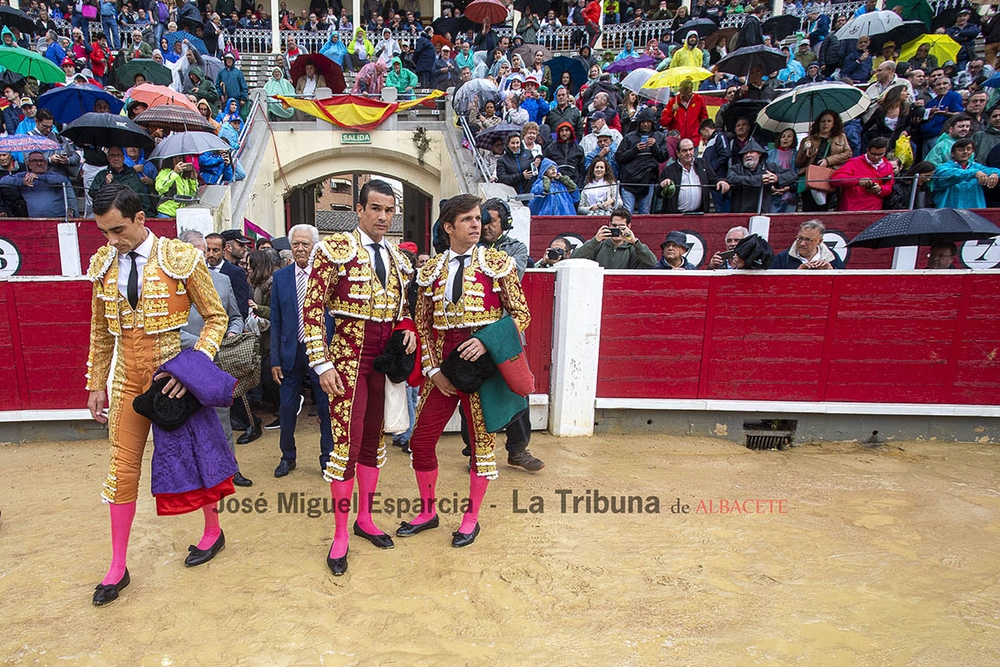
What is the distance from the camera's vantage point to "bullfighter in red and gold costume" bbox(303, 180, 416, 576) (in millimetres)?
2783

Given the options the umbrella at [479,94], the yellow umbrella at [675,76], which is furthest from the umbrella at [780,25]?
the umbrella at [479,94]

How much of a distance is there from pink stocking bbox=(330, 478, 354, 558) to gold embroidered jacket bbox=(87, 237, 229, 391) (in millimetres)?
857

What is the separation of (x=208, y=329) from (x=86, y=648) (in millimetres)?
1339

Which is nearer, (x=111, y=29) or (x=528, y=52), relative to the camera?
(x=528, y=52)

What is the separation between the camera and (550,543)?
3314mm

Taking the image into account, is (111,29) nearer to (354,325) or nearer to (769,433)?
(354,325)

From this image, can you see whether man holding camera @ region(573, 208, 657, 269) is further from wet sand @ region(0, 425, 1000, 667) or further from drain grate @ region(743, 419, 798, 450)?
wet sand @ region(0, 425, 1000, 667)

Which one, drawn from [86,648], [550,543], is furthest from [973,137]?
[86,648]

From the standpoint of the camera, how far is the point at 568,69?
45.7ft

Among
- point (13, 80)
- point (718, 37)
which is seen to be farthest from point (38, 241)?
point (718, 37)

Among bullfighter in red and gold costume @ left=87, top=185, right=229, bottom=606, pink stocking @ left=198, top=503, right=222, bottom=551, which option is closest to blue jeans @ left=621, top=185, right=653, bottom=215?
bullfighter in red and gold costume @ left=87, top=185, right=229, bottom=606

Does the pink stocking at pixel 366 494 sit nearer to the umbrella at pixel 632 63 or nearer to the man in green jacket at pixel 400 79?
the man in green jacket at pixel 400 79

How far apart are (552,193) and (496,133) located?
73.1 inches

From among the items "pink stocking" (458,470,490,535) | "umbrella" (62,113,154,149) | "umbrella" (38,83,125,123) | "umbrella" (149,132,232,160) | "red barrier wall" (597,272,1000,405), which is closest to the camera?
"pink stocking" (458,470,490,535)
